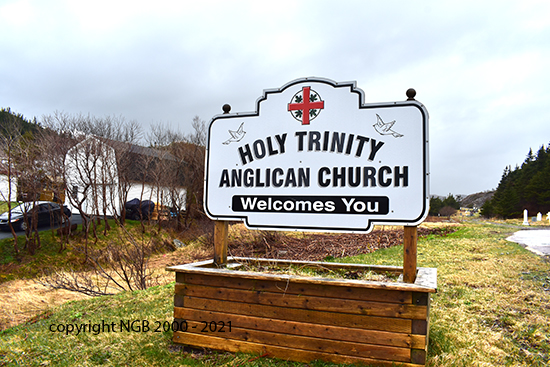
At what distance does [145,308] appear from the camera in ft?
18.9

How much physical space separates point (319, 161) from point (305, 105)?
66 cm

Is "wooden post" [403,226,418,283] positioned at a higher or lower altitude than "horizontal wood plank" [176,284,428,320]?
higher

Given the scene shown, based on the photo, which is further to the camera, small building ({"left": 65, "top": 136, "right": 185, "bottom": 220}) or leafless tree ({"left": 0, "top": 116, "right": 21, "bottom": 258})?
small building ({"left": 65, "top": 136, "right": 185, "bottom": 220})

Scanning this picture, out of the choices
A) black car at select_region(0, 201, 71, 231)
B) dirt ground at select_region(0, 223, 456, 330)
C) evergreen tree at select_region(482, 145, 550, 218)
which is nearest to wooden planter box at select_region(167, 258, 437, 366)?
dirt ground at select_region(0, 223, 456, 330)

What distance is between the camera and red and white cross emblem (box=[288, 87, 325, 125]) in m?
3.95

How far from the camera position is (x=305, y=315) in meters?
3.44

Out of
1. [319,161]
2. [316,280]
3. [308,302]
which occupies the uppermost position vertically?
[319,161]

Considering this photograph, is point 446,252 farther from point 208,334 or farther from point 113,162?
point 113,162

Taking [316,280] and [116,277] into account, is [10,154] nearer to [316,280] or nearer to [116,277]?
[116,277]

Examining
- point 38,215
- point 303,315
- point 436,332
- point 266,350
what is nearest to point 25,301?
point 266,350

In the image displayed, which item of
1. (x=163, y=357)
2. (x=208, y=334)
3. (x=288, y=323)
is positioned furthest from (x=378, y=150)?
(x=163, y=357)

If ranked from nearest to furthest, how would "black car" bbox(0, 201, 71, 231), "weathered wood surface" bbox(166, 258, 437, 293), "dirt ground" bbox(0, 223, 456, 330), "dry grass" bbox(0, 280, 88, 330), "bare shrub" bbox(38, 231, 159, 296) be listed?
"weathered wood surface" bbox(166, 258, 437, 293), "dry grass" bbox(0, 280, 88, 330), "bare shrub" bbox(38, 231, 159, 296), "dirt ground" bbox(0, 223, 456, 330), "black car" bbox(0, 201, 71, 231)

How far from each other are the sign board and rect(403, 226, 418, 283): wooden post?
0.13 meters

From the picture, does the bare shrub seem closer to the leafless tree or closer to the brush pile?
the brush pile
